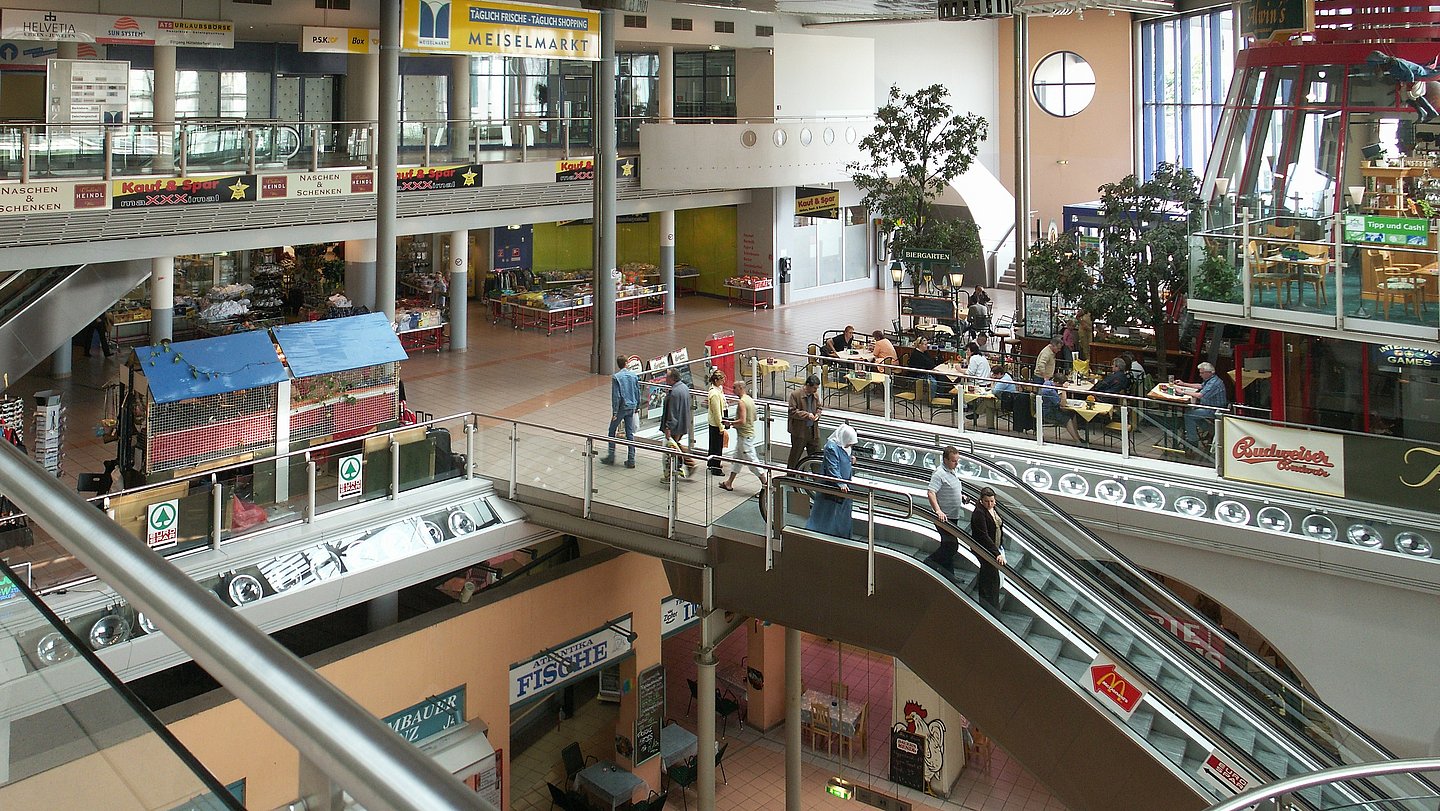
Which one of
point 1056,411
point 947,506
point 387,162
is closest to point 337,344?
point 387,162

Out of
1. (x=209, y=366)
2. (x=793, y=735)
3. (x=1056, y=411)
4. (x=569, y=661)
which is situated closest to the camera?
(x=209, y=366)

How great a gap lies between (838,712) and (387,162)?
9320mm

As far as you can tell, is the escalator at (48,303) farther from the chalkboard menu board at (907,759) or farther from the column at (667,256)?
the chalkboard menu board at (907,759)

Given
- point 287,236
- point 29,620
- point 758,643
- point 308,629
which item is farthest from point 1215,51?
point 29,620

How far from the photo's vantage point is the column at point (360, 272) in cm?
2006

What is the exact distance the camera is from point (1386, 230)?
42.9 feet

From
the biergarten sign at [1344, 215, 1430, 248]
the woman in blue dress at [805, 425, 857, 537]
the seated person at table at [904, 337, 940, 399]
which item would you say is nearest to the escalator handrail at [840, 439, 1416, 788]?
the woman in blue dress at [805, 425, 857, 537]

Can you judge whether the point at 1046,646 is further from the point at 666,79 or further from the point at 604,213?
the point at 666,79

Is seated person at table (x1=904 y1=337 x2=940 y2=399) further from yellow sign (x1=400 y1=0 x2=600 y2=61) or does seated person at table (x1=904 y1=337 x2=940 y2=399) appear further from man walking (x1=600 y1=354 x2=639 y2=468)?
yellow sign (x1=400 y1=0 x2=600 y2=61)

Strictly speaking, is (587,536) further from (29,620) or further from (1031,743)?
(29,620)

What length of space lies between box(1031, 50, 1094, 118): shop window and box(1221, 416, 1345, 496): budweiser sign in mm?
21813

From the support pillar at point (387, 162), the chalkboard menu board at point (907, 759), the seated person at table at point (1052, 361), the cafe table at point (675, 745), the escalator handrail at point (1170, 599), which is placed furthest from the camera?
the seated person at table at point (1052, 361)

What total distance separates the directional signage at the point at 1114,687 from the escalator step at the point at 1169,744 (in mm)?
250

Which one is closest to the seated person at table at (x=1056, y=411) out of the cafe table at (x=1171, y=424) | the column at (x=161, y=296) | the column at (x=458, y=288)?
the cafe table at (x=1171, y=424)
